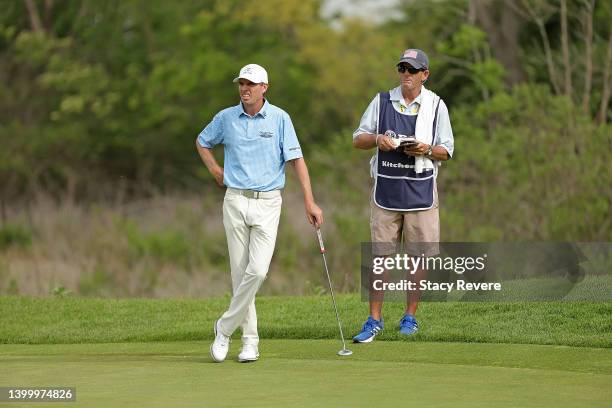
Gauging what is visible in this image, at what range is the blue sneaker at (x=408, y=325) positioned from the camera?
984 cm

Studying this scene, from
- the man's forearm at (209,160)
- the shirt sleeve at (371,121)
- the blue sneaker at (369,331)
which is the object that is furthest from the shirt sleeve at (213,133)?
the blue sneaker at (369,331)

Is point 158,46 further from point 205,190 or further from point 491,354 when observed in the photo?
point 491,354

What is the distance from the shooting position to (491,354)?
9039mm

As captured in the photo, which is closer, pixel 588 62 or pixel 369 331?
pixel 369 331

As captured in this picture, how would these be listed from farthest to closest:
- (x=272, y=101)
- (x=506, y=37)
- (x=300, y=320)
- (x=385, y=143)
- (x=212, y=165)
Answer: (x=272, y=101), (x=506, y=37), (x=300, y=320), (x=385, y=143), (x=212, y=165)

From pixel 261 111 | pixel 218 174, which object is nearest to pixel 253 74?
pixel 261 111

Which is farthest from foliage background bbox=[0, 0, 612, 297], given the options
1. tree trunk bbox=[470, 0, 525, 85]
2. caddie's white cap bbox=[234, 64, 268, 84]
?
caddie's white cap bbox=[234, 64, 268, 84]

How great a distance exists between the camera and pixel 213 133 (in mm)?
9234

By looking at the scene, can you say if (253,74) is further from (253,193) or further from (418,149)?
(418,149)

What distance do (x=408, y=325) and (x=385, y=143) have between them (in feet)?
4.37

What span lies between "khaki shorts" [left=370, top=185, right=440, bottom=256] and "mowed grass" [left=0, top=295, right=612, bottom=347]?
614mm

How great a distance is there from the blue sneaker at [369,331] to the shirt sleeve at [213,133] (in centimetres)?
167

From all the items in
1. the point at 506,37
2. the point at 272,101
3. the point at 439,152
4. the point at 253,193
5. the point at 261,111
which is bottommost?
the point at 253,193

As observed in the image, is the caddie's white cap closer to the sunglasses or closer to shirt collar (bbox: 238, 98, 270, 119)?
shirt collar (bbox: 238, 98, 270, 119)
